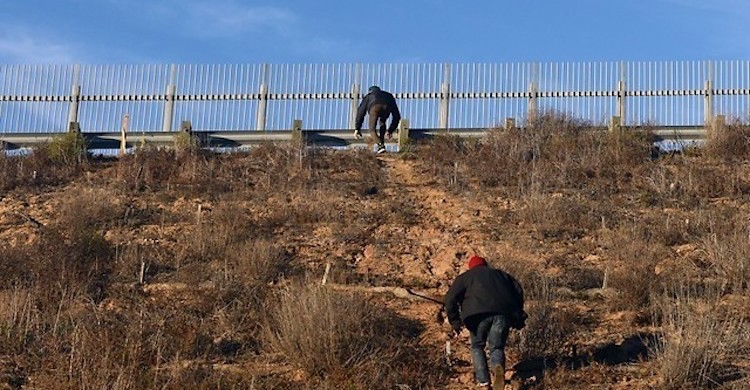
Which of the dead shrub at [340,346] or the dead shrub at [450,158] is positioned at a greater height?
the dead shrub at [450,158]

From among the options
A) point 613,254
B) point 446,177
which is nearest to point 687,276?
point 613,254

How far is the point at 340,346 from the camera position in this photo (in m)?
10.9

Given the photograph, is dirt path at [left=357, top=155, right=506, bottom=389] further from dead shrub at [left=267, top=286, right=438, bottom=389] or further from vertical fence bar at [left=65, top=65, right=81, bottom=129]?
vertical fence bar at [left=65, top=65, right=81, bottom=129]

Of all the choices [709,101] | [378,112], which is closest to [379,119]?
[378,112]

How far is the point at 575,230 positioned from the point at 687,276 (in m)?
2.40

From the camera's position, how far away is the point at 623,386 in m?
10.8

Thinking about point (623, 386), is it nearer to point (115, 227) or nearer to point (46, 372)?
point (46, 372)

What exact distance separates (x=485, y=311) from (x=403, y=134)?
29.7 feet

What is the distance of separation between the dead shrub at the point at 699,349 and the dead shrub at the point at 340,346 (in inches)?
85.5

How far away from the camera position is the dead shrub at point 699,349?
10516 millimetres

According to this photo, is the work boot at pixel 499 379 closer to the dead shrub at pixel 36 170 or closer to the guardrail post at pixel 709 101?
the dead shrub at pixel 36 170

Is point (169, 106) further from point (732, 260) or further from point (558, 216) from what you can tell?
point (732, 260)

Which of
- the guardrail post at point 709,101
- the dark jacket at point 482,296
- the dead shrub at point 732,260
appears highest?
the guardrail post at point 709,101

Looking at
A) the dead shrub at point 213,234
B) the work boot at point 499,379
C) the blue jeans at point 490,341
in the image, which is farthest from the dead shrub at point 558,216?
the work boot at point 499,379
